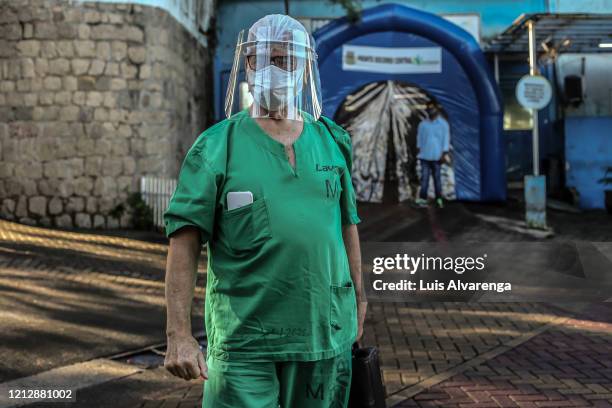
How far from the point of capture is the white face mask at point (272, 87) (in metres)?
2.15

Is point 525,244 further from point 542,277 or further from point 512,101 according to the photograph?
point 512,101

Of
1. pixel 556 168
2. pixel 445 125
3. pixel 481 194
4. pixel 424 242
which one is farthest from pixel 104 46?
pixel 556 168

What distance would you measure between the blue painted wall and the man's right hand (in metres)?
15.0

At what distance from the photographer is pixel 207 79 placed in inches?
639

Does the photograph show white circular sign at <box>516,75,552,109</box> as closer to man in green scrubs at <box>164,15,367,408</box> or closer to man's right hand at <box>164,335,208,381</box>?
man in green scrubs at <box>164,15,367,408</box>

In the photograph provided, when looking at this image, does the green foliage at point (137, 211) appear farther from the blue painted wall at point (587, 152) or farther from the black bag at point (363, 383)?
the black bag at point (363, 383)

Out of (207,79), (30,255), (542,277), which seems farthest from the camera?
(207,79)

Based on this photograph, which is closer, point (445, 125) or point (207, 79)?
point (445, 125)

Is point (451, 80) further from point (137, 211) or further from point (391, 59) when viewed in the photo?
point (137, 211)

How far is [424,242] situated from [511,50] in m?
6.75

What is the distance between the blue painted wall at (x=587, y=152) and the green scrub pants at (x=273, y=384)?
1476 centimetres

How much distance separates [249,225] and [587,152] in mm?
15449

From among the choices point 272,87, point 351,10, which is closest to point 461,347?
point 272,87

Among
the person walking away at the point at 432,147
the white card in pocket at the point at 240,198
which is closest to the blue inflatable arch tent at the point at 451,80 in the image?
the person walking away at the point at 432,147
